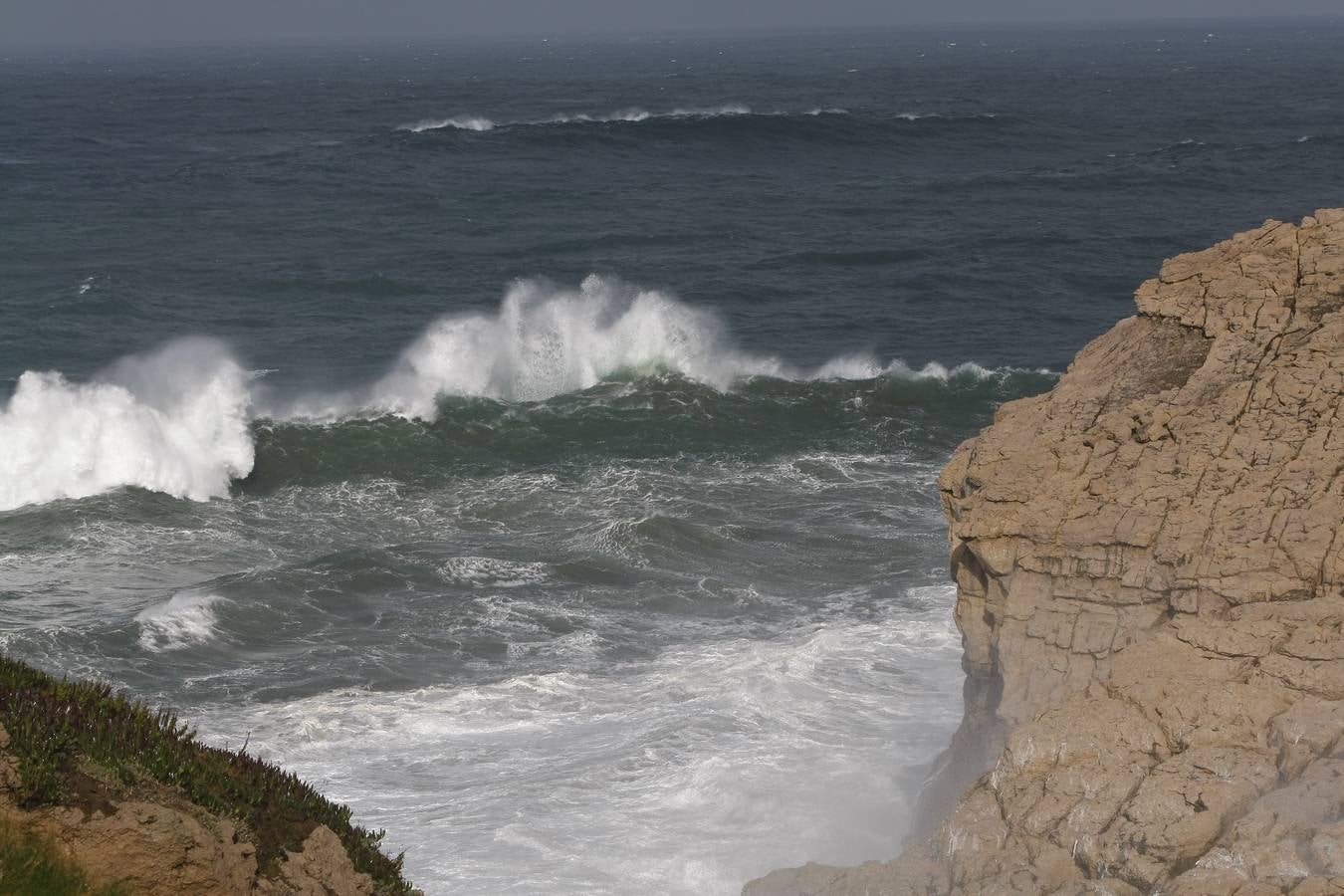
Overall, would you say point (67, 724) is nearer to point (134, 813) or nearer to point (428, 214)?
point (134, 813)

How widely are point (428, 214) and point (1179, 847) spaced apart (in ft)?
142

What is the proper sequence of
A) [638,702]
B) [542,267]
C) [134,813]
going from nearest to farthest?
[134,813], [638,702], [542,267]

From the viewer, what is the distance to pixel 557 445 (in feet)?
81.2

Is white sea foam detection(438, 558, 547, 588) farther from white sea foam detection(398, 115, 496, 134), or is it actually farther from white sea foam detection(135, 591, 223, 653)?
white sea foam detection(398, 115, 496, 134)

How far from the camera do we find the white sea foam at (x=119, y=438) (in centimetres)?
2281

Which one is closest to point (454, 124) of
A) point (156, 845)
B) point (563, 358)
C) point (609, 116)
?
point (609, 116)

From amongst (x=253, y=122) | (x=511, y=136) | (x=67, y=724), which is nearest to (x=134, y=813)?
(x=67, y=724)

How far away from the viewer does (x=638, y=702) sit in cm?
1461

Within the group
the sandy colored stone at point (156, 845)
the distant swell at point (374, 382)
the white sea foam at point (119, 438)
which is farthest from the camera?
the distant swell at point (374, 382)

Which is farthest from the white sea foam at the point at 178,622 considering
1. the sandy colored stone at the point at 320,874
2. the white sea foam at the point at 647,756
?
the sandy colored stone at the point at 320,874

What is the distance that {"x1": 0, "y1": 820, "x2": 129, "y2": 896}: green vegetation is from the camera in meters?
6.98

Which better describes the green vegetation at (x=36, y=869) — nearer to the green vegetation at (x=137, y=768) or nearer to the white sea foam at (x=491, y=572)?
the green vegetation at (x=137, y=768)

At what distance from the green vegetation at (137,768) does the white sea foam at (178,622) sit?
7682 millimetres

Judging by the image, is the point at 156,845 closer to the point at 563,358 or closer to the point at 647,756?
the point at 647,756
